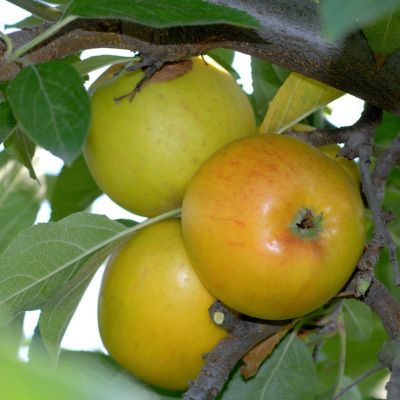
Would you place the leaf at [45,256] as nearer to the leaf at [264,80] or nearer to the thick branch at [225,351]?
the thick branch at [225,351]

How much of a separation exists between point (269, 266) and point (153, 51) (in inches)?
14.2

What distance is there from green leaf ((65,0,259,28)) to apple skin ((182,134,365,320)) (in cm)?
27

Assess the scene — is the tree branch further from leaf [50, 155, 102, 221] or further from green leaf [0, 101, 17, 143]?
leaf [50, 155, 102, 221]

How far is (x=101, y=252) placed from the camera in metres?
1.18

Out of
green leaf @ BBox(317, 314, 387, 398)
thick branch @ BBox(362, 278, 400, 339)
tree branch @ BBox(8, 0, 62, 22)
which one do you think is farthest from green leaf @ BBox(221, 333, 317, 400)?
tree branch @ BBox(8, 0, 62, 22)

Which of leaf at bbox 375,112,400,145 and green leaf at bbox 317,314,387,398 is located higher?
leaf at bbox 375,112,400,145

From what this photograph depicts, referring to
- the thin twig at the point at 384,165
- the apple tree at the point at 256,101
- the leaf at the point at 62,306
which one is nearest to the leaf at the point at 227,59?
the apple tree at the point at 256,101

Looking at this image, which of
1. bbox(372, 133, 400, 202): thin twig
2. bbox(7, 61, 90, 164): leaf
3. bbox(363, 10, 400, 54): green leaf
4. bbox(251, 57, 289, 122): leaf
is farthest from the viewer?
bbox(251, 57, 289, 122): leaf

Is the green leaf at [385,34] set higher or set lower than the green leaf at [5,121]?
higher

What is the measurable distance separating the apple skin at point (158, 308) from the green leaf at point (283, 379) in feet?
0.50

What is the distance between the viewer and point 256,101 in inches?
60.1

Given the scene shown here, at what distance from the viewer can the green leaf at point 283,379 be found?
130 cm

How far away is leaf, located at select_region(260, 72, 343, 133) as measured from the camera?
1226 mm

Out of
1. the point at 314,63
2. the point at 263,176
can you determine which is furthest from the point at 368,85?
the point at 263,176
